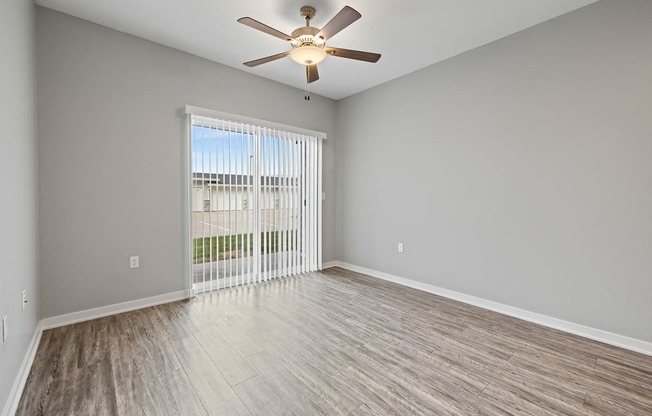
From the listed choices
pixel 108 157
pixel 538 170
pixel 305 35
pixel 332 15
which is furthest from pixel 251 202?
pixel 538 170

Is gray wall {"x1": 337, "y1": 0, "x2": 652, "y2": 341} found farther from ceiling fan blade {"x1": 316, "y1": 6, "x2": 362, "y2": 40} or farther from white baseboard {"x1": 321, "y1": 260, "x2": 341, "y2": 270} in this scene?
ceiling fan blade {"x1": 316, "y1": 6, "x2": 362, "y2": 40}

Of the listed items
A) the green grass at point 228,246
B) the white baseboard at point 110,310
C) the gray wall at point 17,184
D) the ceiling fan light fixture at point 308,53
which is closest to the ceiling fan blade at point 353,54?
the ceiling fan light fixture at point 308,53

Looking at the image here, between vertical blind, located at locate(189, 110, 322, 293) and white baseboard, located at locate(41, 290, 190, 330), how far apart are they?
0.26 meters

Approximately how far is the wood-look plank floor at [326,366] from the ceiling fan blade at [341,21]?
2550mm

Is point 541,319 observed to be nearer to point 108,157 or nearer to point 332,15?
point 332,15

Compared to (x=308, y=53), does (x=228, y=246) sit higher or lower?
lower

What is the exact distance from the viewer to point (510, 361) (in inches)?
83.4

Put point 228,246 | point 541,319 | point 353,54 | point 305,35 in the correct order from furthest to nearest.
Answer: point 228,246, point 541,319, point 353,54, point 305,35

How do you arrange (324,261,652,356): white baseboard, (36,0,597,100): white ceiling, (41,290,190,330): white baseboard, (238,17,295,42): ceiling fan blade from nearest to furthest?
(238,17,295,42): ceiling fan blade
(324,261,652,356): white baseboard
(36,0,597,100): white ceiling
(41,290,190,330): white baseboard

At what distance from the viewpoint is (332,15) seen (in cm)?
267

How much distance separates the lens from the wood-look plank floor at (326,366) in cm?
165

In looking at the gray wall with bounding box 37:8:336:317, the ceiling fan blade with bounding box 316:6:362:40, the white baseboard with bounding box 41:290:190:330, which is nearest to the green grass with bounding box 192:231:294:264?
the gray wall with bounding box 37:8:336:317

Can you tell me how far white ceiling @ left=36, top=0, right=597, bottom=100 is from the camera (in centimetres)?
251

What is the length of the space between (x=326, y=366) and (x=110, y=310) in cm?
237
